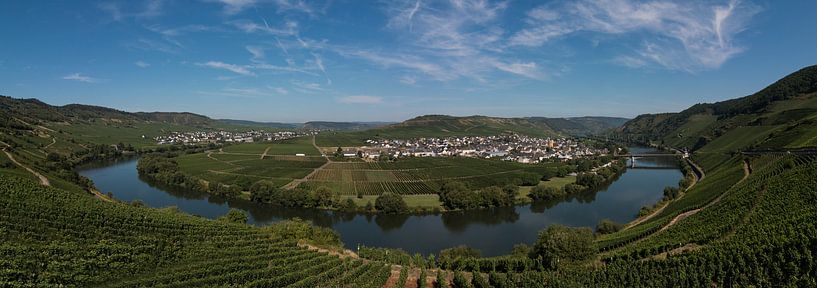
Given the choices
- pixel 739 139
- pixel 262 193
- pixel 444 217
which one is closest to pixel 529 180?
pixel 444 217

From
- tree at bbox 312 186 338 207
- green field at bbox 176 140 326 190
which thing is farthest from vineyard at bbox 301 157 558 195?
tree at bbox 312 186 338 207

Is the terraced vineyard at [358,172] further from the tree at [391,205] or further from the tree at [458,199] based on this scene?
the tree at [391,205]

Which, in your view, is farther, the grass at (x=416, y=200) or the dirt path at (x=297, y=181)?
the dirt path at (x=297, y=181)

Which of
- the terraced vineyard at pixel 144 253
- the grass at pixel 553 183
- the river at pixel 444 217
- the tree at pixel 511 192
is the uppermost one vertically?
the terraced vineyard at pixel 144 253

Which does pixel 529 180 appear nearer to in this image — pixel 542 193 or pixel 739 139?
pixel 542 193

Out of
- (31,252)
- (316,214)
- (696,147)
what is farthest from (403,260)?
(696,147)

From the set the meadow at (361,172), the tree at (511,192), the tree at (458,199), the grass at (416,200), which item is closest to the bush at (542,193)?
the tree at (511,192)
